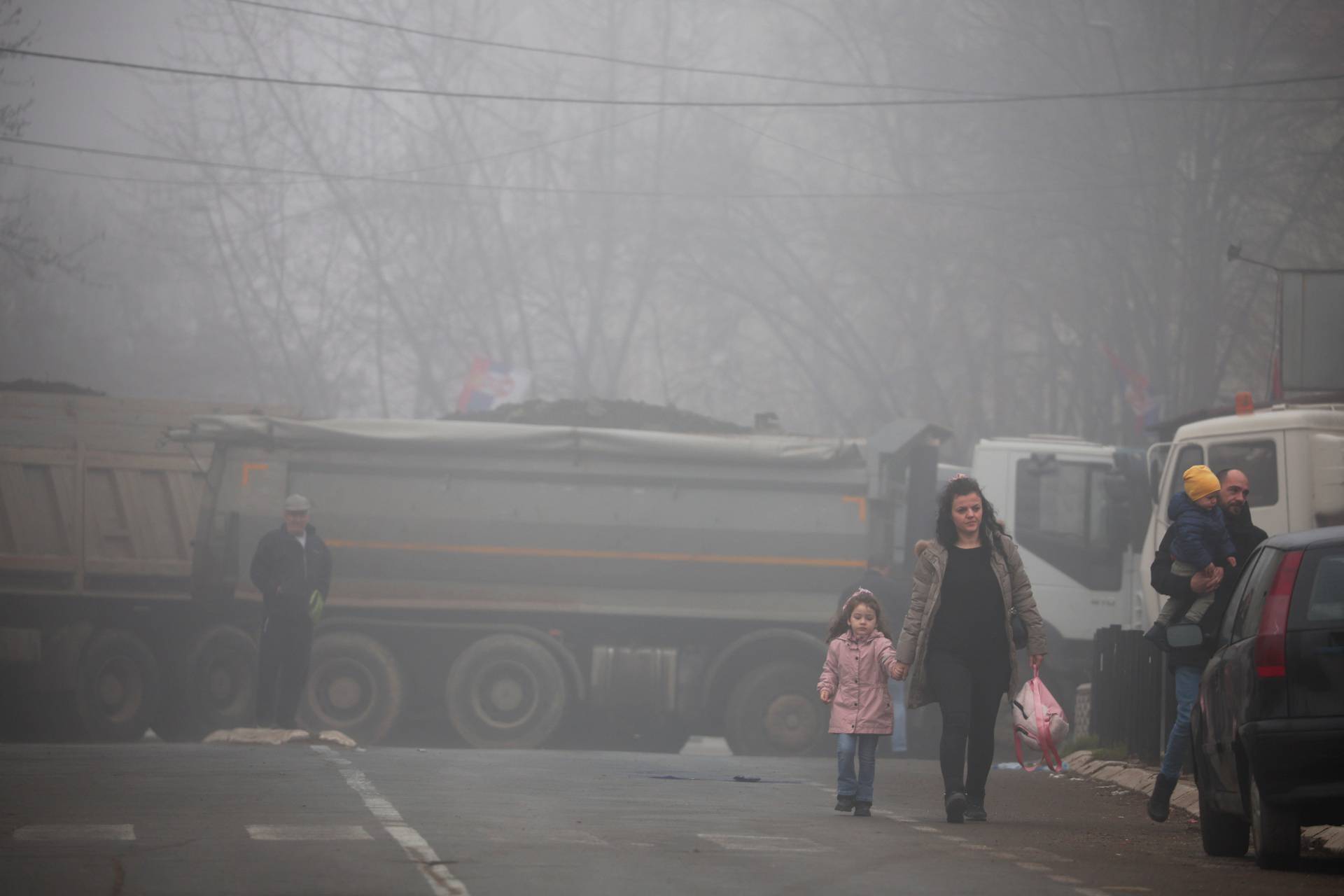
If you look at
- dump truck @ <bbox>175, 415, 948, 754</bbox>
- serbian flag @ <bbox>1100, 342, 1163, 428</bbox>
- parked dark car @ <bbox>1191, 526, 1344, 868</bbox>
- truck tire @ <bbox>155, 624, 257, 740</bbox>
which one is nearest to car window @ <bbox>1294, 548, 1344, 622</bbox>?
parked dark car @ <bbox>1191, 526, 1344, 868</bbox>

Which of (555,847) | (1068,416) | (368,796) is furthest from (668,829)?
(1068,416)

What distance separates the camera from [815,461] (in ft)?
61.1

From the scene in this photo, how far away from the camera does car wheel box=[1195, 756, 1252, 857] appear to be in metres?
8.44

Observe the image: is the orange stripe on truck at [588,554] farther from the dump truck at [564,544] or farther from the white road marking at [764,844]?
the white road marking at [764,844]

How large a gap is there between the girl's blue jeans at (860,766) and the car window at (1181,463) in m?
→ 6.33

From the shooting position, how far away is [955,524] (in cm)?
970

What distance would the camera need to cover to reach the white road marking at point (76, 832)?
786 centimetres

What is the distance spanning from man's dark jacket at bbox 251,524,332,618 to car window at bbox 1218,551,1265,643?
9.20 meters

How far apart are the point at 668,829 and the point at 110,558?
11.9m

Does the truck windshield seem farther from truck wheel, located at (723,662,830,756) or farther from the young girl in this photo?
the young girl

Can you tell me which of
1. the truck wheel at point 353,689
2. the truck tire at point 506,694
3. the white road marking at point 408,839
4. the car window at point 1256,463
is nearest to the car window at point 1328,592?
the white road marking at point 408,839

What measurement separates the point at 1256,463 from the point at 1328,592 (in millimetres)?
7878

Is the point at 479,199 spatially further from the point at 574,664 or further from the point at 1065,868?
the point at 1065,868

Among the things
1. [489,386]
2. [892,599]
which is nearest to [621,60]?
[489,386]
